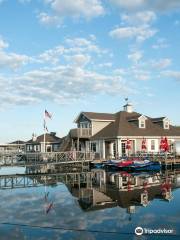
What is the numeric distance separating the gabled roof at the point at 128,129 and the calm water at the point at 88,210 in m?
20.7

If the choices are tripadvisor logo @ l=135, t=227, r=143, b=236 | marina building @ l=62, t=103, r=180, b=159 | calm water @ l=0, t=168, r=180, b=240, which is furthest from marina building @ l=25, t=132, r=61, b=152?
tripadvisor logo @ l=135, t=227, r=143, b=236

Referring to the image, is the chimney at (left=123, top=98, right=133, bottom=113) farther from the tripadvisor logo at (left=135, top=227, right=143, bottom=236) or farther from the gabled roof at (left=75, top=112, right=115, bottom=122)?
the tripadvisor logo at (left=135, top=227, right=143, bottom=236)

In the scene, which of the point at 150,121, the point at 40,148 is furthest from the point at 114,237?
the point at 40,148

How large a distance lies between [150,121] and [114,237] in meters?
41.9

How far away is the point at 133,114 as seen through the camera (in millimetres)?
54844

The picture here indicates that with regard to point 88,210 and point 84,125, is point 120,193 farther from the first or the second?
point 84,125

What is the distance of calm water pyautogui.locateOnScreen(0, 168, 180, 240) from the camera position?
529 inches

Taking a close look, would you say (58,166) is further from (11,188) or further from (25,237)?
(25,237)

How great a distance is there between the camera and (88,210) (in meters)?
17.5

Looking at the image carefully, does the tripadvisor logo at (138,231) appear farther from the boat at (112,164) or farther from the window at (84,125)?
the window at (84,125)

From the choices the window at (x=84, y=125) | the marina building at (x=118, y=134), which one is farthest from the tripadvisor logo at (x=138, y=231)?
the window at (x=84, y=125)

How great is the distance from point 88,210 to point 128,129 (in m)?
31.4

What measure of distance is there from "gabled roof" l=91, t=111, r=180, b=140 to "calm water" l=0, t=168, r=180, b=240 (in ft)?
67.9

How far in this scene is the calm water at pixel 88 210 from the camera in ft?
44.1
